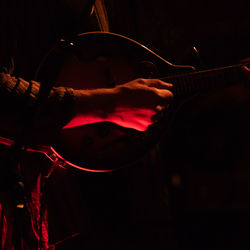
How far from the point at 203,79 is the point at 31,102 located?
0.83 meters

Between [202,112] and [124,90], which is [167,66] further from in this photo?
[202,112]

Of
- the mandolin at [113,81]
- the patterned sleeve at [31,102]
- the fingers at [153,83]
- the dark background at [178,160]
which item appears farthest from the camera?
the dark background at [178,160]

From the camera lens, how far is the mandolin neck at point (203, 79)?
117 cm

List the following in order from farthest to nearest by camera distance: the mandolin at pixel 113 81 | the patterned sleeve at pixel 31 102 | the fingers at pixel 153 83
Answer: the mandolin at pixel 113 81
the fingers at pixel 153 83
the patterned sleeve at pixel 31 102

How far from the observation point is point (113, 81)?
1.19 meters

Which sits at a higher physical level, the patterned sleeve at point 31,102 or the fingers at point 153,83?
the fingers at point 153,83

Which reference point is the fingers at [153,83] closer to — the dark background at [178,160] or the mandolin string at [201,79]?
the mandolin string at [201,79]

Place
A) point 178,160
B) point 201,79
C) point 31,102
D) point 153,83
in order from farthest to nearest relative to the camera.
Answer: point 178,160, point 201,79, point 153,83, point 31,102

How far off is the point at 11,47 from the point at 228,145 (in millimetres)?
1429

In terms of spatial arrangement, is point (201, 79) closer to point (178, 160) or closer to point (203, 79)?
point (203, 79)

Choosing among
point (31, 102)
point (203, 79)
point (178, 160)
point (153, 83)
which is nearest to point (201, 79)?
point (203, 79)

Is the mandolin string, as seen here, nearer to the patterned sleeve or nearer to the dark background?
the dark background

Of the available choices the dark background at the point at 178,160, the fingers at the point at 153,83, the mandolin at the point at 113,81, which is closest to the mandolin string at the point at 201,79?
→ the mandolin at the point at 113,81

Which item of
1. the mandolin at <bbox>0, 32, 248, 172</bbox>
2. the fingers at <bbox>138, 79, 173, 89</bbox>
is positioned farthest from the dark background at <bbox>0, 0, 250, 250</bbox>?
the fingers at <bbox>138, 79, 173, 89</bbox>
